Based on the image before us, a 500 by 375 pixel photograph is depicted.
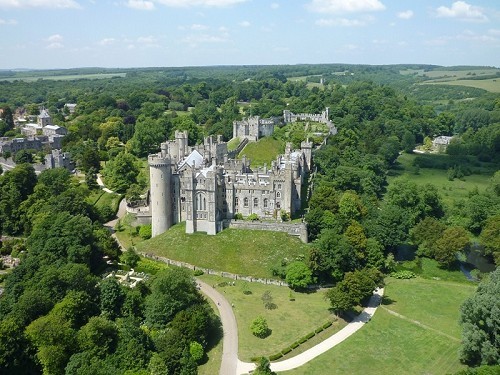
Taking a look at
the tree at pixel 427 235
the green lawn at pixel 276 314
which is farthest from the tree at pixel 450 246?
the green lawn at pixel 276 314

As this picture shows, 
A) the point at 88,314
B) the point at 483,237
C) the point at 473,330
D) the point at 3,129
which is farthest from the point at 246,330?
the point at 3,129

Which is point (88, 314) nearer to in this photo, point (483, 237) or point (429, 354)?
point (429, 354)

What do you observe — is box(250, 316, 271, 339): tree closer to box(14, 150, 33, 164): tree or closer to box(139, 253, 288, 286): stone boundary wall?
box(139, 253, 288, 286): stone boundary wall

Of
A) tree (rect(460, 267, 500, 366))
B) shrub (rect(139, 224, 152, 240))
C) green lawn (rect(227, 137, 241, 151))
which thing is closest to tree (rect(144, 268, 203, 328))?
shrub (rect(139, 224, 152, 240))

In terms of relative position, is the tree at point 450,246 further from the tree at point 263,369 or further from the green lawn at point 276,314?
the tree at point 263,369

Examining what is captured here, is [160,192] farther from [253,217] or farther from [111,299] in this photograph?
[111,299]

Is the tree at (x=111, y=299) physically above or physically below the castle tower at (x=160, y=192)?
below
